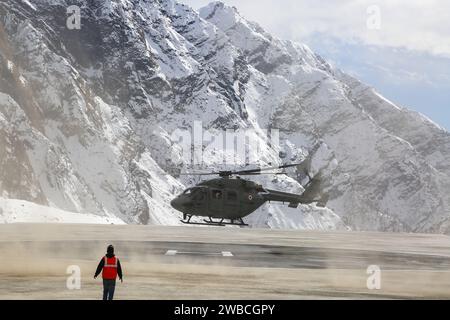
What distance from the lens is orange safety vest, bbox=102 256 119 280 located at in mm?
20984

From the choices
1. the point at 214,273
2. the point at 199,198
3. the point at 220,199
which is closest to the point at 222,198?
the point at 220,199

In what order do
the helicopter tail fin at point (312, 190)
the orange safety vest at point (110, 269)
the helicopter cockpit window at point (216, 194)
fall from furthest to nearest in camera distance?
the helicopter tail fin at point (312, 190) → the helicopter cockpit window at point (216, 194) → the orange safety vest at point (110, 269)

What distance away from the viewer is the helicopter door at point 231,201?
2197 inches

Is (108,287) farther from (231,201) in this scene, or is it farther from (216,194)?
(231,201)

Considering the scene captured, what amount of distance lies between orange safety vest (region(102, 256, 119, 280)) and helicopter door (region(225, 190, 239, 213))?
3475 centimetres

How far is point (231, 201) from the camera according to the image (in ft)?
184

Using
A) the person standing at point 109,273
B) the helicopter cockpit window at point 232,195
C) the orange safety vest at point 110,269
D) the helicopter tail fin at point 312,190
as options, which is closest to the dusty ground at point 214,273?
the person standing at point 109,273

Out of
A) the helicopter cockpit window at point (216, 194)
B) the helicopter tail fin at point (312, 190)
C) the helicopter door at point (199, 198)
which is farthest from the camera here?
the helicopter tail fin at point (312, 190)

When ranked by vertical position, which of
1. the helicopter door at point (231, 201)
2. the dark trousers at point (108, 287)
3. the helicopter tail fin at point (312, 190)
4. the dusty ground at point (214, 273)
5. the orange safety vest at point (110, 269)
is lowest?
the dark trousers at point (108, 287)

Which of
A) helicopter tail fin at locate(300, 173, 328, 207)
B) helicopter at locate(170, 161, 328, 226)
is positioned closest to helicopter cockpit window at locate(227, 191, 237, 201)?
helicopter at locate(170, 161, 328, 226)

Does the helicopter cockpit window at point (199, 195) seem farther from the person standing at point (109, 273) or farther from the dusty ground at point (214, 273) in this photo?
the person standing at point (109, 273)

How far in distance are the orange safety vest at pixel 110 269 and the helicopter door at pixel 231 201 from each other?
1368 inches
